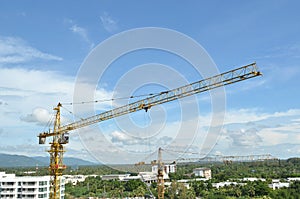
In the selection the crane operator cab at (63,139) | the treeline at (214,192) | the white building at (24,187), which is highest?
the crane operator cab at (63,139)

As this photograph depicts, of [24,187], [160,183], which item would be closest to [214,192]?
[160,183]

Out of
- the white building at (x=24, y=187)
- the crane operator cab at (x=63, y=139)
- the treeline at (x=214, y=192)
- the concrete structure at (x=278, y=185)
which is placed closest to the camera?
the crane operator cab at (x=63, y=139)

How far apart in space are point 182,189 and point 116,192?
12010 mm

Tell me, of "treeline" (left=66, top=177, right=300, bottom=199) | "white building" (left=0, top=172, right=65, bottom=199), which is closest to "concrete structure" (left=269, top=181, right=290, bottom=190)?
"treeline" (left=66, top=177, right=300, bottom=199)

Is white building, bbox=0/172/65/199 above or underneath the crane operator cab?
underneath

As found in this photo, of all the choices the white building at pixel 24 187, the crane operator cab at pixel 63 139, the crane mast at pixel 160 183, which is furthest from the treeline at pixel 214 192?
the crane operator cab at pixel 63 139

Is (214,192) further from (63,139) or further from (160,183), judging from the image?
(63,139)

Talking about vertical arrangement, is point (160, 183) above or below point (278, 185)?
above

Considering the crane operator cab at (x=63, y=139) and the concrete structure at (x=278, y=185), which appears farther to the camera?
the concrete structure at (x=278, y=185)

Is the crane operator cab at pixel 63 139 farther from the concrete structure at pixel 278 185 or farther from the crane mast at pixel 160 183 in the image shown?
the concrete structure at pixel 278 185

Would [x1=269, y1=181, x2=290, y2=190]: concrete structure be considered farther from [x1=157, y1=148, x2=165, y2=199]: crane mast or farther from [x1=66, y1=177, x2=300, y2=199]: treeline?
[x1=157, y1=148, x2=165, y2=199]: crane mast

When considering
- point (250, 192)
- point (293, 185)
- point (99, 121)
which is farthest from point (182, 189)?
point (99, 121)

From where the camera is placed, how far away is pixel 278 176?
5812 centimetres

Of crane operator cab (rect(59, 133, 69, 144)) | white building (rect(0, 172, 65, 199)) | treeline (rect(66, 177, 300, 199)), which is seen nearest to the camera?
crane operator cab (rect(59, 133, 69, 144))
